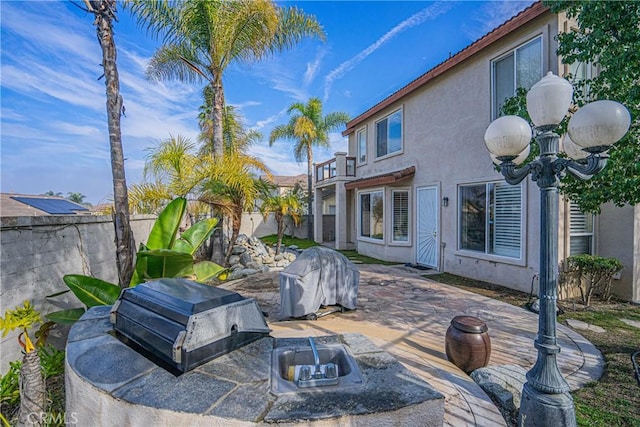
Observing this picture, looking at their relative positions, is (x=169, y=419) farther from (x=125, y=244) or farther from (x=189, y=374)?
(x=125, y=244)

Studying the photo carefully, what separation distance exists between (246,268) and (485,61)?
33.3ft

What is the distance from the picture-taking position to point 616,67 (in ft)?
13.5

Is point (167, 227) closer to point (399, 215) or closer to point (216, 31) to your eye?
point (216, 31)

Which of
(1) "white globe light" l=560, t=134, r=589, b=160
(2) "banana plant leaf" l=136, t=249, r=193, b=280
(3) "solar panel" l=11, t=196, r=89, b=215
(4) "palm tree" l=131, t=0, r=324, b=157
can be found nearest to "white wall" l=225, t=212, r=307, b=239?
(3) "solar panel" l=11, t=196, r=89, b=215

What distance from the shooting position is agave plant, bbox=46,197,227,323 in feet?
12.9

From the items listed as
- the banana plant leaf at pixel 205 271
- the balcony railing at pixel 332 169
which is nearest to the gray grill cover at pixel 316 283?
the banana plant leaf at pixel 205 271

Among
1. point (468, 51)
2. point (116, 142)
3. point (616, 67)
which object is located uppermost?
point (468, 51)

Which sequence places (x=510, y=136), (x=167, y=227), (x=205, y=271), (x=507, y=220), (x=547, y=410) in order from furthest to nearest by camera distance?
(x=507, y=220)
(x=205, y=271)
(x=167, y=227)
(x=510, y=136)
(x=547, y=410)

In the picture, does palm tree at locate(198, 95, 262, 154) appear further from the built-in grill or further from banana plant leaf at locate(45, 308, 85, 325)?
the built-in grill

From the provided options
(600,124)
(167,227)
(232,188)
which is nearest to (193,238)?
(167,227)

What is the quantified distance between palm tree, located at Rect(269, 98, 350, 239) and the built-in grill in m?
17.8

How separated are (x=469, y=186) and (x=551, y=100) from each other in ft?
23.5

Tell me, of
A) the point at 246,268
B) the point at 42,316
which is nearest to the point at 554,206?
the point at 42,316

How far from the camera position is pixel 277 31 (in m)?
11.4
